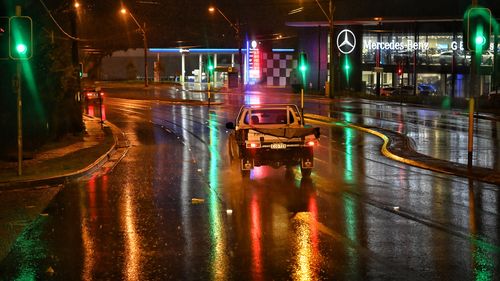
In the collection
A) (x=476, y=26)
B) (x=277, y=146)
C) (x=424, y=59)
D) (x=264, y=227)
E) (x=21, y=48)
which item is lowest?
(x=264, y=227)

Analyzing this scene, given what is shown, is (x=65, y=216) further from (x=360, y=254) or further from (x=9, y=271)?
(x=360, y=254)

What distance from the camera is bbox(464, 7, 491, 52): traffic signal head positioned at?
1516 cm

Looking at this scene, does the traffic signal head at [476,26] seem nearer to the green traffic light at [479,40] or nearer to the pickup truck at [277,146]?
the green traffic light at [479,40]

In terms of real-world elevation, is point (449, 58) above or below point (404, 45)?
below

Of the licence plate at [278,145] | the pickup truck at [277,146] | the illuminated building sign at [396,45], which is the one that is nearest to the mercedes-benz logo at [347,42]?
the illuminated building sign at [396,45]

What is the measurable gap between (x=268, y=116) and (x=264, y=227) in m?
6.86

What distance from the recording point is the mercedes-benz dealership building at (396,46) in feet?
197

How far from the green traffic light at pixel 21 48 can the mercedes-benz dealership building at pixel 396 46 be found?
4549 centimetres

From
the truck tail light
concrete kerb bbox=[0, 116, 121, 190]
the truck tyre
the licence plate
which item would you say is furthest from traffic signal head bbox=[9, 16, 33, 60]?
the truck tyre

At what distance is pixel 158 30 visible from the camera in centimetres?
9025

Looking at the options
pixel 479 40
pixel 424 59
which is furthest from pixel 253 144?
pixel 424 59

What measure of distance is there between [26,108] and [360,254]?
1448cm

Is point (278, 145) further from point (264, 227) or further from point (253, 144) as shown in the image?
point (264, 227)

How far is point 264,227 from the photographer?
384 inches
